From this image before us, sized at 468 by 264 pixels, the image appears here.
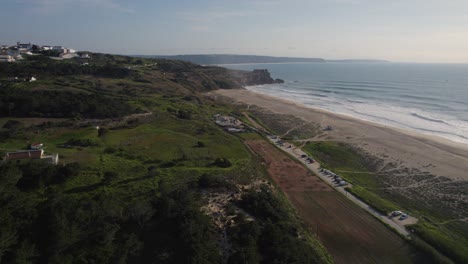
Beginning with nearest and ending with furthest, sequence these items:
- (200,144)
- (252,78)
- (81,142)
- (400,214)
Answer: (400,214) < (81,142) < (200,144) < (252,78)

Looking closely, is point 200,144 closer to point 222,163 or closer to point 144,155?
point 222,163

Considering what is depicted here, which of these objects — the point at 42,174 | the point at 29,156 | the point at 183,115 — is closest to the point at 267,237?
the point at 42,174

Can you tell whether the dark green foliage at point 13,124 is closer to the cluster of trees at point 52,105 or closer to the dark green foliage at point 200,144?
the cluster of trees at point 52,105

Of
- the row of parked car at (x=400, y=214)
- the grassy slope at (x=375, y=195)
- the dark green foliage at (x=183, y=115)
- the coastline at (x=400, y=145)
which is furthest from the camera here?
the dark green foliage at (x=183, y=115)

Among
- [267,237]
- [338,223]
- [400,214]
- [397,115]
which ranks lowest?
[338,223]

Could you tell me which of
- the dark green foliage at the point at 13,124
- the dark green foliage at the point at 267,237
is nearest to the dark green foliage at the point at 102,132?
the dark green foliage at the point at 13,124

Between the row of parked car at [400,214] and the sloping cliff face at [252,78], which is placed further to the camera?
the sloping cliff face at [252,78]

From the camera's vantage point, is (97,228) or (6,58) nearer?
(97,228)

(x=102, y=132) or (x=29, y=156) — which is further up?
(x=29, y=156)
